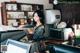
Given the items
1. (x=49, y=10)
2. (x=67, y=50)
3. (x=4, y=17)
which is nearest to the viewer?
(x=67, y=50)

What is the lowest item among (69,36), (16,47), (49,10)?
(69,36)

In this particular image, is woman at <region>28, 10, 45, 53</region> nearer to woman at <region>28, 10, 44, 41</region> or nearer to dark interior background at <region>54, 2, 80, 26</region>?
woman at <region>28, 10, 44, 41</region>

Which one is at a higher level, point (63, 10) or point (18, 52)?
point (63, 10)

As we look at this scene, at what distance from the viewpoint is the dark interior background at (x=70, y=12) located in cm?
528

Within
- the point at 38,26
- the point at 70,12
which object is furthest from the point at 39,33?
the point at 70,12

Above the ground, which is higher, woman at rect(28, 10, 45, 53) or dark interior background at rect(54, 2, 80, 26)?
dark interior background at rect(54, 2, 80, 26)

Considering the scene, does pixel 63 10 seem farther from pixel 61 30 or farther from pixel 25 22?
pixel 25 22

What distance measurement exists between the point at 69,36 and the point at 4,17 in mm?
1803

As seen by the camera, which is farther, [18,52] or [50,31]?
[50,31]

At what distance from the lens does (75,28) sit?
4.95 metres

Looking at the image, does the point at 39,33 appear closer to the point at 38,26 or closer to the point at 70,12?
the point at 38,26

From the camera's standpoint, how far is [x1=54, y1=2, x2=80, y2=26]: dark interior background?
17.3 feet

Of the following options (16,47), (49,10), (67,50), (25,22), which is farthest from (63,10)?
(67,50)

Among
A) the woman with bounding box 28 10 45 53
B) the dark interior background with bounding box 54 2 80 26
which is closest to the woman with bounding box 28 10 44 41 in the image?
the woman with bounding box 28 10 45 53
